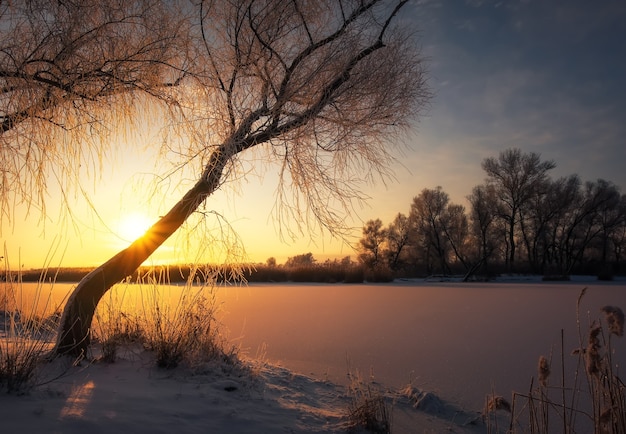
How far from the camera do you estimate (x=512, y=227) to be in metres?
31.2

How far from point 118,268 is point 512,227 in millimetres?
32262

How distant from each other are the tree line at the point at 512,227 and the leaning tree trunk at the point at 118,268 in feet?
87.3

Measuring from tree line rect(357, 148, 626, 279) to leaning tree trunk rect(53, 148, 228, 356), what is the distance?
26.6 m

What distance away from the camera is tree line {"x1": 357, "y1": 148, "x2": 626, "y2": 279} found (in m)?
31.0

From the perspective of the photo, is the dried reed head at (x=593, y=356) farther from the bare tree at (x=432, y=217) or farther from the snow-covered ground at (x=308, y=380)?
the bare tree at (x=432, y=217)

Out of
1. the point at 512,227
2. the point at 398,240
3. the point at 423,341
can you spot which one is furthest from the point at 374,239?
the point at 423,341

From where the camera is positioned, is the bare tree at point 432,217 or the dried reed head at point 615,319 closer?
Result: the dried reed head at point 615,319

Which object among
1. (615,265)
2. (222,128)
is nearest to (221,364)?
(222,128)

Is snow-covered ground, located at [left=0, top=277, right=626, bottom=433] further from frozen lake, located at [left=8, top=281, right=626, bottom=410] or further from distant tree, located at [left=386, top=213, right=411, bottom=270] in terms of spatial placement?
distant tree, located at [left=386, top=213, right=411, bottom=270]

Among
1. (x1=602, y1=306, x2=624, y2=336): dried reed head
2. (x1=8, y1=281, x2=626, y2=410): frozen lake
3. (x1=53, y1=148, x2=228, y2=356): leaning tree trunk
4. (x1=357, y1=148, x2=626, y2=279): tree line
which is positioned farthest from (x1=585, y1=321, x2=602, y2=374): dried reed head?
(x1=357, y1=148, x2=626, y2=279): tree line

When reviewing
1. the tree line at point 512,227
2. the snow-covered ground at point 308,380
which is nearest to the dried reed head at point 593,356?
the snow-covered ground at point 308,380

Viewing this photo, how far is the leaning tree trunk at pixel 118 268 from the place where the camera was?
3101 mm

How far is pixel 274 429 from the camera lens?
7.79 ft

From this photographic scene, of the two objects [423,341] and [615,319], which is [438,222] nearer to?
[423,341]
